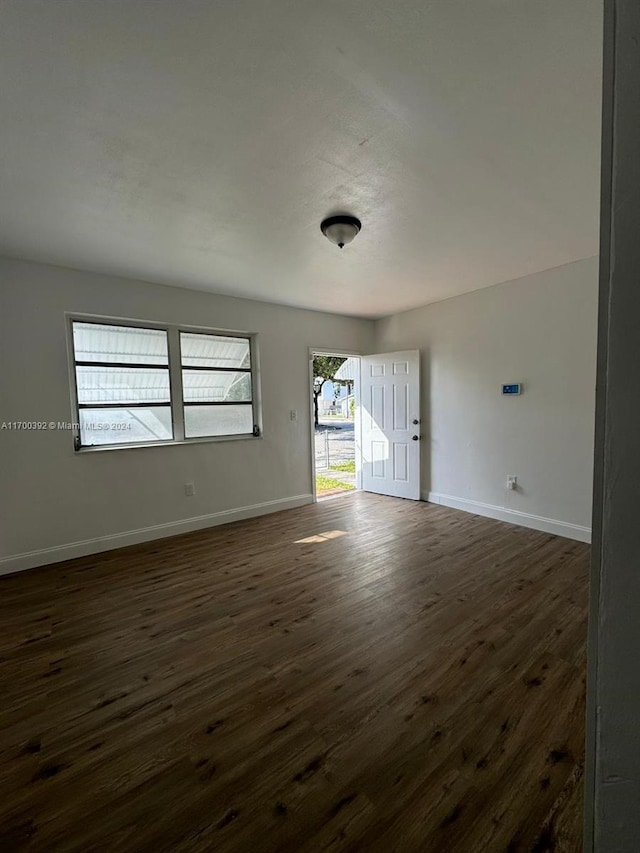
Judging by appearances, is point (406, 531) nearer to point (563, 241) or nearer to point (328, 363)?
point (563, 241)

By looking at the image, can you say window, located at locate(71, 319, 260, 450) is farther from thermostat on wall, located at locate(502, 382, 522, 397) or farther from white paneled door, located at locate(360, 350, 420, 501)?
thermostat on wall, located at locate(502, 382, 522, 397)

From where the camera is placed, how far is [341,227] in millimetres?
2463

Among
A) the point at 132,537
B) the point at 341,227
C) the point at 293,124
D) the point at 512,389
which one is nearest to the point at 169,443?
the point at 132,537

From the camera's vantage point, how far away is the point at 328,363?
10609mm

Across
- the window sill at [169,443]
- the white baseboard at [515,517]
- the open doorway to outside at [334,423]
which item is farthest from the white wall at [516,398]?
the window sill at [169,443]

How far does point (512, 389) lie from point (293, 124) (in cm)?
327

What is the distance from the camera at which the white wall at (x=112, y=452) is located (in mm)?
3119

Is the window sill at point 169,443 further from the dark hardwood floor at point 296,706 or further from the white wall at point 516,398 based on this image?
the white wall at point 516,398

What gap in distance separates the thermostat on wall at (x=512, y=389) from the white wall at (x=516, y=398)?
0.06 m

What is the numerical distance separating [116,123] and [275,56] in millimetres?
790

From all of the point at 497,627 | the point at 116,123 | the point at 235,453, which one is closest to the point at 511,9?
the point at 116,123

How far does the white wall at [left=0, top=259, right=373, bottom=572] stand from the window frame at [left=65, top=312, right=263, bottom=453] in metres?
0.06

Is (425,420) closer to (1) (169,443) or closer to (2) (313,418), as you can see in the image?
(2) (313,418)

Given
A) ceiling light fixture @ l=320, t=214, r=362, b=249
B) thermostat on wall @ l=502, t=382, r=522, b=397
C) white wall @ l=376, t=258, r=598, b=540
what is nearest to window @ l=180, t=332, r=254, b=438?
ceiling light fixture @ l=320, t=214, r=362, b=249
